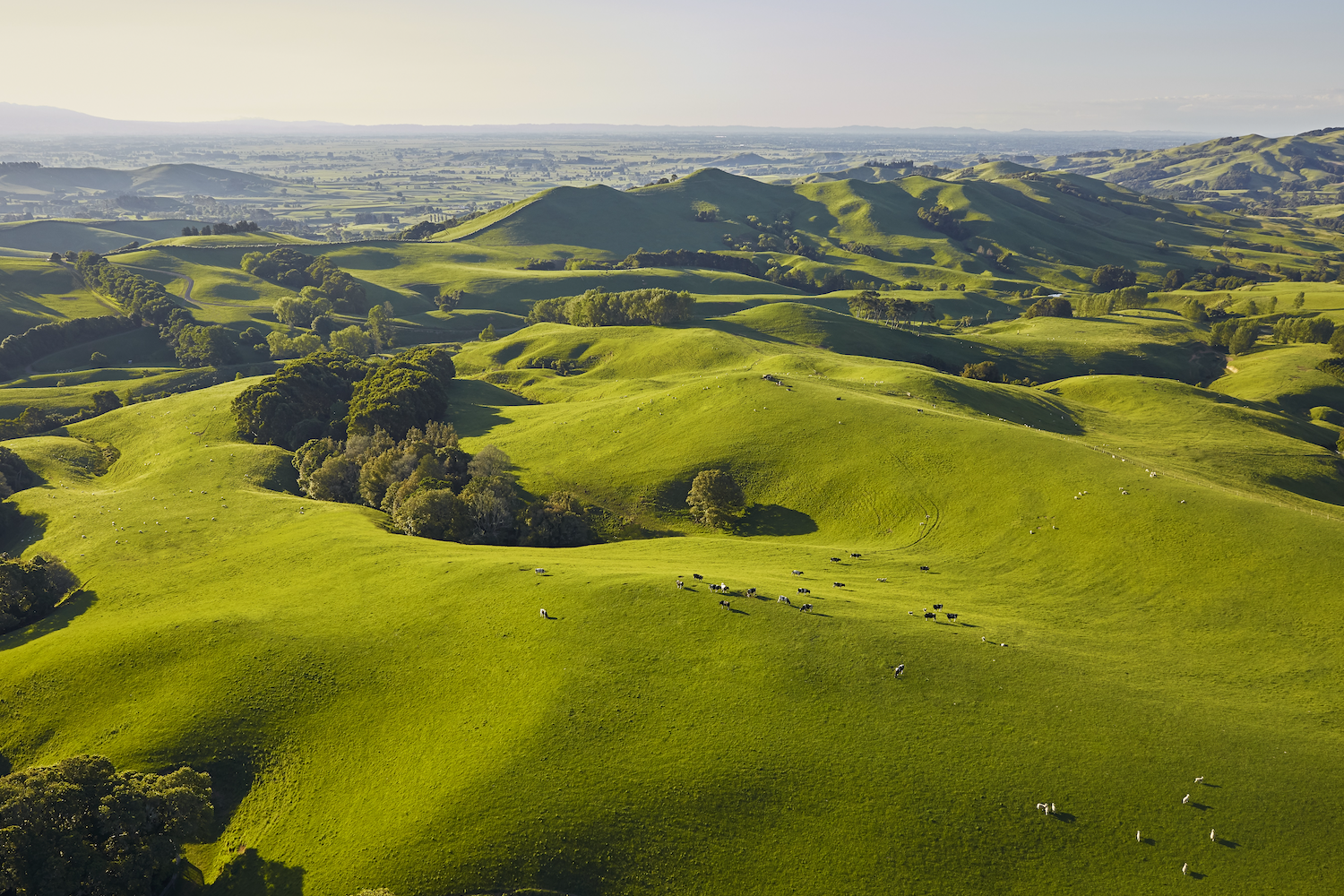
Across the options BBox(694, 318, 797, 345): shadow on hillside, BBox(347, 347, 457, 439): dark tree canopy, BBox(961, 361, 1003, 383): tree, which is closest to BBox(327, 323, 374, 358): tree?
BBox(347, 347, 457, 439): dark tree canopy

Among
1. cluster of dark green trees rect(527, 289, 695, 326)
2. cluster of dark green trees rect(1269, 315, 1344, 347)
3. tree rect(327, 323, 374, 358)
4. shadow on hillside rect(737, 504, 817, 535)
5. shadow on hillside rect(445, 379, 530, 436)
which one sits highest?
cluster of dark green trees rect(527, 289, 695, 326)

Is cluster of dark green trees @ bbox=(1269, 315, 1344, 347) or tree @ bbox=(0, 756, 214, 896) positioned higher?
cluster of dark green trees @ bbox=(1269, 315, 1344, 347)

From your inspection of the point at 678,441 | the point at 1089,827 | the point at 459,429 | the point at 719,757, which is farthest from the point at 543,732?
the point at 459,429

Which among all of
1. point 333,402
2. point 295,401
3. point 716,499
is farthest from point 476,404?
point 716,499

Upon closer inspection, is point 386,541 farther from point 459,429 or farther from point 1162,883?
point 1162,883

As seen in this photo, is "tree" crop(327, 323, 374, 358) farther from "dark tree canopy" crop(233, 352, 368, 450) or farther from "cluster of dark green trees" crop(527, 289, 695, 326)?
"cluster of dark green trees" crop(527, 289, 695, 326)

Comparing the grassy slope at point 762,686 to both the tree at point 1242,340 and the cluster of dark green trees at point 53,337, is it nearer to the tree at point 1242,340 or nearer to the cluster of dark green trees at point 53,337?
the tree at point 1242,340

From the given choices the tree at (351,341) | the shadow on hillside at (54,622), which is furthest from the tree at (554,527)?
the tree at (351,341)
